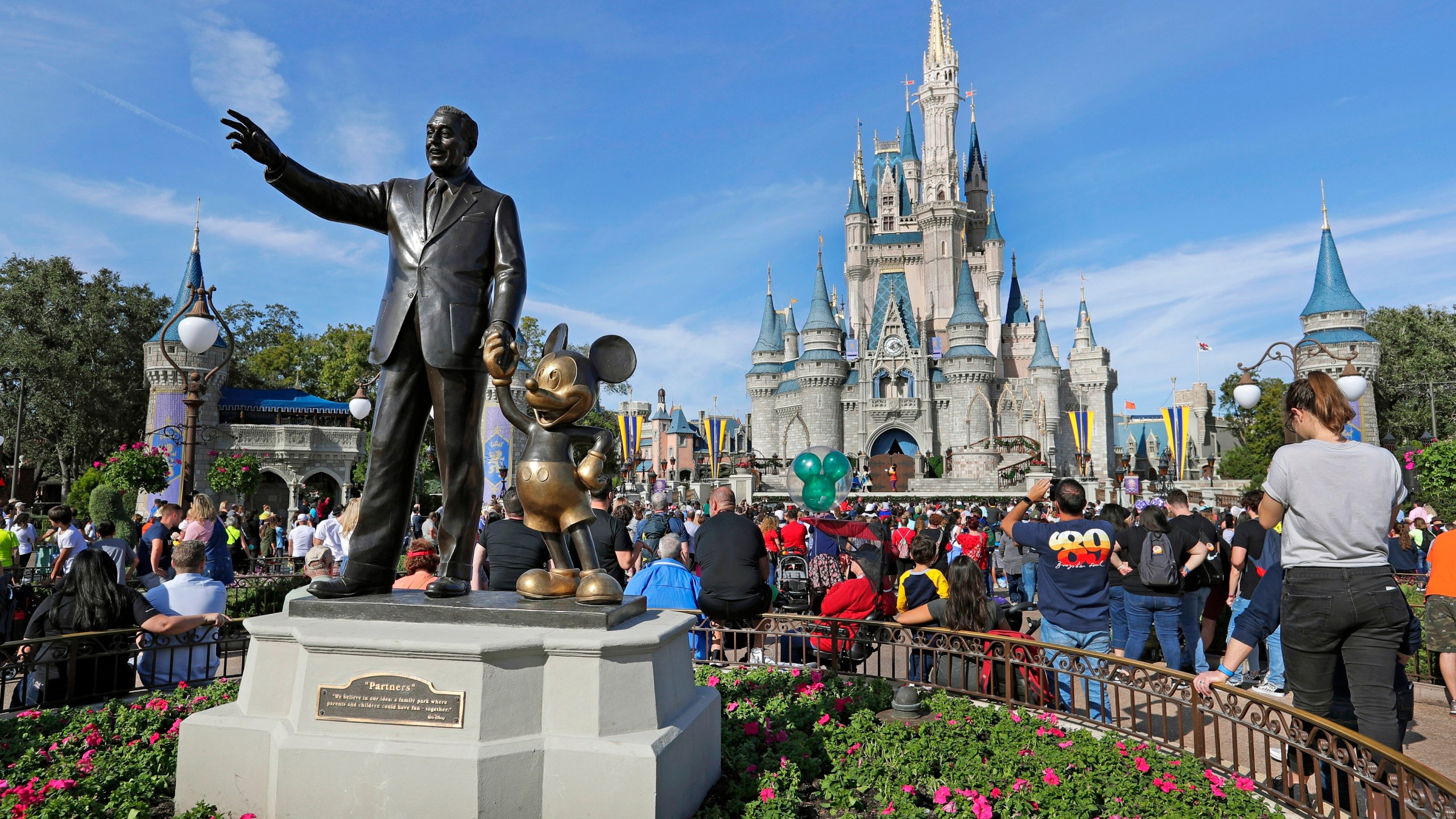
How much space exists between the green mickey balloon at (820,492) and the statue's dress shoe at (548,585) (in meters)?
10.2

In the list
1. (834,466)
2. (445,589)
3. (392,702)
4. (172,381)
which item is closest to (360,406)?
(834,466)

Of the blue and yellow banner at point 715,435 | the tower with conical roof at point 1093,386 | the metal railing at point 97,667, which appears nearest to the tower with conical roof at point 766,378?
the blue and yellow banner at point 715,435

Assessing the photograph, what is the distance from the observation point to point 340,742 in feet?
10.1

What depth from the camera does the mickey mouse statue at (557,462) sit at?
3.62 metres

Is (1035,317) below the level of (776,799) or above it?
above

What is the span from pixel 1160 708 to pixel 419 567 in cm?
546

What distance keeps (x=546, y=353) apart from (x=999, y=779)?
2.77 metres

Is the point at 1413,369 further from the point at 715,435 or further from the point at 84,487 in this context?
the point at 84,487

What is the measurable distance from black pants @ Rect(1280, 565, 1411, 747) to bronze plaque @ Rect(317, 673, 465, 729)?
324cm

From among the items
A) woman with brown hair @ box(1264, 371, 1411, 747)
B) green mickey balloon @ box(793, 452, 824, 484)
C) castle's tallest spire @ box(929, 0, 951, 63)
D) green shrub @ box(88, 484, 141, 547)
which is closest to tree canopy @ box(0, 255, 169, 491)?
green shrub @ box(88, 484, 141, 547)

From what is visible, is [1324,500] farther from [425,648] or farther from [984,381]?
[984,381]

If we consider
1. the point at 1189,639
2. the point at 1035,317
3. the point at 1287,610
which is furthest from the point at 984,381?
the point at 1287,610

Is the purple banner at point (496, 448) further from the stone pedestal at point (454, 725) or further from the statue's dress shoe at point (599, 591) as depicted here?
the statue's dress shoe at point (599, 591)

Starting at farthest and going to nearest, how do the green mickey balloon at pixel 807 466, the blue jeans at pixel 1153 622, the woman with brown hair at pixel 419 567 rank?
1. the green mickey balloon at pixel 807 466
2. the blue jeans at pixel 1153 622
3. the woman with brown hair at pixel 419 567
